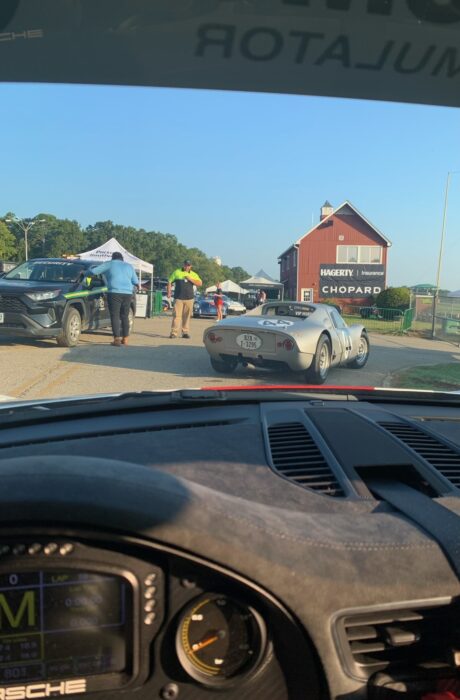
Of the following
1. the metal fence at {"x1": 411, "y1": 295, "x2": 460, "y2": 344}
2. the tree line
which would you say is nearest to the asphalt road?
the metal fence at {"x1": 411, "y1": 295, "x2": 460, "y2": 344}

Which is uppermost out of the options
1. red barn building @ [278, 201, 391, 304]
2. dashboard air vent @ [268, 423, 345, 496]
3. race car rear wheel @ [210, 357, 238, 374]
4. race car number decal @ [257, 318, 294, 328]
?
red barn building @ [278, 201, 391, 304]

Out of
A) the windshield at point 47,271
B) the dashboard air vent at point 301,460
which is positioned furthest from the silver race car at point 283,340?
the dashboard air vent at point 301,460

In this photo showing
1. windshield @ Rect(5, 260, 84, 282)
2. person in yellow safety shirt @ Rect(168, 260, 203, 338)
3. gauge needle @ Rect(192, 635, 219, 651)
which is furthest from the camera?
person in yellow safety shirt @ Rect(168, 260, 203, 338)

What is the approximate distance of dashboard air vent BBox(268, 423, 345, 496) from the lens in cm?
194

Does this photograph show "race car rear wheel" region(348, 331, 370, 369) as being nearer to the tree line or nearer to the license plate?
the license plate

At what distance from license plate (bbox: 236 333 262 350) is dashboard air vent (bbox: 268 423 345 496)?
18.4ft

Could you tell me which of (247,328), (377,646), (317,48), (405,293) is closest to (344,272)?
(405,293)

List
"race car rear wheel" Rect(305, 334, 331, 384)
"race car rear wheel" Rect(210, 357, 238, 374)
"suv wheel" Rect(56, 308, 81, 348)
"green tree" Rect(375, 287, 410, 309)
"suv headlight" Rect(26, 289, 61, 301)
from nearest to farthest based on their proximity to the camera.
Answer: "race car rear wheel" Rect(305, 334, 331, 384)
"race car rear wheel" Rect(210, 357, 238, 374)
"suv headlight" Rect(26, 289, 61, 301)
"suv wheel" Rect(56, 308, 81, 348)
"green tree" Rect(375, 287, 410, 309)

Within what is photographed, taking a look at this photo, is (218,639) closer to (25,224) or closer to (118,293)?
(118,293)

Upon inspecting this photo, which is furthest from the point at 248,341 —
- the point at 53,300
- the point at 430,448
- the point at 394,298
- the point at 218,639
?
the point at 394,298

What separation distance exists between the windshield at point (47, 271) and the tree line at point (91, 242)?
2634 centimetres

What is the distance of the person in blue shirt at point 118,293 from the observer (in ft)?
37.7

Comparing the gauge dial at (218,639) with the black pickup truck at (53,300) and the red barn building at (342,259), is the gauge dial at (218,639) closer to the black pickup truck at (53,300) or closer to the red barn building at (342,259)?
the black pickup truck at (53,300)

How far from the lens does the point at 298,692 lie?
4.01 ft
